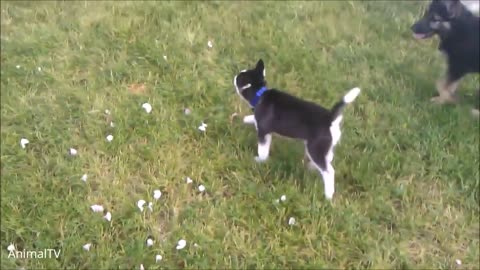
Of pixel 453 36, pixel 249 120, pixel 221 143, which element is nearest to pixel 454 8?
pixel 453 36

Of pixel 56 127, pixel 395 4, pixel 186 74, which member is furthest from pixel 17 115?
pixel 395 4

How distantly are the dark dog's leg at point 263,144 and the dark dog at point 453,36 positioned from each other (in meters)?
1.61

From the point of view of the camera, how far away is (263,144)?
3.82m

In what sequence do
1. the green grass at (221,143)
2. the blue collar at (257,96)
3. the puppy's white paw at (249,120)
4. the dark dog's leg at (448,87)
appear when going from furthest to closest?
the dark dog's leg at (448,87), the puppy's white paw at (249,120), the blue collar at (257,96), the green grass at (221,143)

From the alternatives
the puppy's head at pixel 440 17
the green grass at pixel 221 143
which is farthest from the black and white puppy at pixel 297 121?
the puppy's head at pixel 440 17

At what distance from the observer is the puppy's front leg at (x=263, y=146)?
3.78 m

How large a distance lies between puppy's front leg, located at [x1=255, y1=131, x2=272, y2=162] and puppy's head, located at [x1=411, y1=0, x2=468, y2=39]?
64.5 inches

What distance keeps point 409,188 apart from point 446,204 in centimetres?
27

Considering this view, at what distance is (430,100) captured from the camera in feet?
14.9

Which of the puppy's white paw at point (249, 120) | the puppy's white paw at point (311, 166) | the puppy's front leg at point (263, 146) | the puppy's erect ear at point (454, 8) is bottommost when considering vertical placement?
the puppy's white paw at point (311, 166)

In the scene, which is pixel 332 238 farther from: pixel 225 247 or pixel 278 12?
pixel 278 12

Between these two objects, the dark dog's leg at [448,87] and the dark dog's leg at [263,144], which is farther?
the dark dog's leg at [448,87]

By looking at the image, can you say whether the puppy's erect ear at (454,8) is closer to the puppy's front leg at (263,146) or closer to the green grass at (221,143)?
the green grass at (221,143)

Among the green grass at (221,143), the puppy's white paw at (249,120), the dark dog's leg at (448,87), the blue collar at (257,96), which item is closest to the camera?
the green grass at (221,143)
